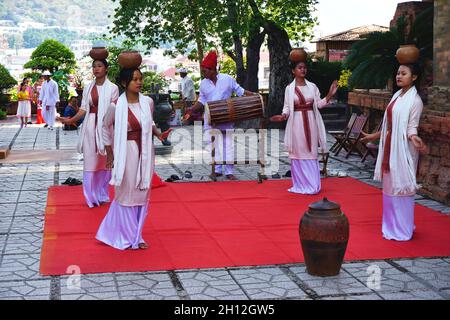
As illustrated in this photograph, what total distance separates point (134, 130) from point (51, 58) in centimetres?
2473

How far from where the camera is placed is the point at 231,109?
11.3m

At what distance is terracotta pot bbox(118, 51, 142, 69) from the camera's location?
7.40 metres

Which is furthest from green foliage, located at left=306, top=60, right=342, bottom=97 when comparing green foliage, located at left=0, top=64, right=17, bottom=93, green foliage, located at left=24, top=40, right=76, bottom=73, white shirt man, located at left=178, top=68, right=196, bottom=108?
green foliage, located at left=24, top=40, right=76, bottom=73

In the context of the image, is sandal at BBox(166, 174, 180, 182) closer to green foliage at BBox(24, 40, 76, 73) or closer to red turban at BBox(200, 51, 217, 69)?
red turban at BBox(200, 51, 217, 69)

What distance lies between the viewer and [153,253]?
290 inches

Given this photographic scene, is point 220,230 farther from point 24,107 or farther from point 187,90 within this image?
point 24,107

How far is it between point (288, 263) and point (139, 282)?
1.38 metres

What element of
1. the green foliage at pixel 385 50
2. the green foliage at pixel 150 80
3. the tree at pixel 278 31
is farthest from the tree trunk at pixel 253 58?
the green foliage at pixel 385 50

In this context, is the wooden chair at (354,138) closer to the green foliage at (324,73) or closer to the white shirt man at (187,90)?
the white shirt man at (187,90)

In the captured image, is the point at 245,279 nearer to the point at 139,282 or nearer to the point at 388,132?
the point at 139,282

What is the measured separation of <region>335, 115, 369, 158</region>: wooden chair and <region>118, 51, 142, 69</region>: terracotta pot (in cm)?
700

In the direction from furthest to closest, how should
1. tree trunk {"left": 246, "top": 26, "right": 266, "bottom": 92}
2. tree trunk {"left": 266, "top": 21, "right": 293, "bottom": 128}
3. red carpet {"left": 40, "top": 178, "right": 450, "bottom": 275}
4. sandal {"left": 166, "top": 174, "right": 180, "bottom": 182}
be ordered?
tree trunk {"left": 246, "top": 26, "right": 266, "bottom": 92} < tree trunk {"left": 266, "top": 21, "right": 293, "bottom": 128} < sandal {"left": 166, "top": 174, "right": 180, "bottom": 182} < red carpet {"left": 40, "top": 178, "right": 450, "bottom": 275}

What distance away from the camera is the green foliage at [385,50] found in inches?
479

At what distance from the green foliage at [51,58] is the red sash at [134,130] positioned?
24.1 metres
